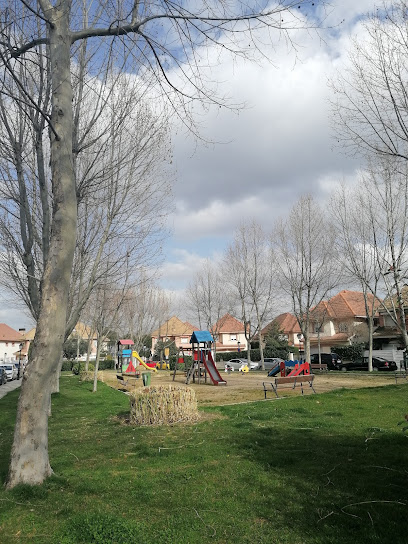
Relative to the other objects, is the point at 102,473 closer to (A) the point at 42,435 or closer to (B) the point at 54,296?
(A) the point at 42,435

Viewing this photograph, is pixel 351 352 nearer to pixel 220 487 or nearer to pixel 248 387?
pixel 248 387

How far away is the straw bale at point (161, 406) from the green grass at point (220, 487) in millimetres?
550

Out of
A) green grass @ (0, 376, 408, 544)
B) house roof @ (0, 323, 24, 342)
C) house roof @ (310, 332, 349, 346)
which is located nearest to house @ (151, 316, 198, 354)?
house roof @ (310, 332, 349, 346)

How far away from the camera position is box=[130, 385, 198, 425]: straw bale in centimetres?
982

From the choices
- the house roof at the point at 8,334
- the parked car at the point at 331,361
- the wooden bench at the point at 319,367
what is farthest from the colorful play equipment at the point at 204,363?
the house roof at the point at 8,334

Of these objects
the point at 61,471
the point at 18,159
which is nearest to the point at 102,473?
the point at 61,471

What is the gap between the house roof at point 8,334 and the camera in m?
83.4

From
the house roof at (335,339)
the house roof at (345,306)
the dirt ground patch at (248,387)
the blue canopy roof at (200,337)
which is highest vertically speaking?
the house roof at (345,306)

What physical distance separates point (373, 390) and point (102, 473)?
41.4 feet

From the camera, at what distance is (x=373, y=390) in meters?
15.9

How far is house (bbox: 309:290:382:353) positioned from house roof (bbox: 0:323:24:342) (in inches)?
2200

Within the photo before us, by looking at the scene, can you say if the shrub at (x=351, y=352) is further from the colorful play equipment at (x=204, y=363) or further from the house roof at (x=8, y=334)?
the house roof at (x=8, y=334)

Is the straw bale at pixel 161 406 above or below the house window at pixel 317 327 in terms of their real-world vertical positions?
below

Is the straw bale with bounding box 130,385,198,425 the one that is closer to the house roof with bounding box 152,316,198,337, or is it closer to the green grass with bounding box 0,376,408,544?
the green grass with bounding box 0,376,408,544
